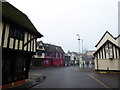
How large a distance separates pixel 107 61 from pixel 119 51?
9.27 feet

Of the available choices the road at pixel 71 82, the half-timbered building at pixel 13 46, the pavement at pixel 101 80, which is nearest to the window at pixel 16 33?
the half-timbered building at pixel 13 46

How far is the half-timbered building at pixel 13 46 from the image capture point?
32.3ft

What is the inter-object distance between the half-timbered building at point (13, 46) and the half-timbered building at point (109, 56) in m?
14.9

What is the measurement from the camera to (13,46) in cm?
1065

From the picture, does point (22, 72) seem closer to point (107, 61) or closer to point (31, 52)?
point (31, 52)

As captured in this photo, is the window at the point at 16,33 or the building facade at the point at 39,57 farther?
the building facade at the point at 39,57

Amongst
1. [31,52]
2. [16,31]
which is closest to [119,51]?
[31,52]

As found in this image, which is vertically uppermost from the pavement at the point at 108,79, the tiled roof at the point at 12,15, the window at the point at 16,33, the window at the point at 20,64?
the tiled roof at the point at 12,15

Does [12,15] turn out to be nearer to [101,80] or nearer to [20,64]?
[20,64]

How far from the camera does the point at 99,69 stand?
24188mm

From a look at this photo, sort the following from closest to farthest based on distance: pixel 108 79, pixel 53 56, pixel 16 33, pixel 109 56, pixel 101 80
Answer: pixel 16 33, pixel 101 80, pixel 108 79, pixel 109 56, pixel 53 56

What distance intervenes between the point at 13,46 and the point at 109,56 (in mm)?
17520

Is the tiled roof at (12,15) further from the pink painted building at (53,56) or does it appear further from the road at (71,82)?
the pink painted building at (53,56)

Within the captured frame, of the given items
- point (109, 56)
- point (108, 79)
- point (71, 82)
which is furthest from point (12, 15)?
point (109, 56)
